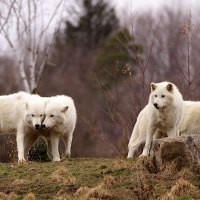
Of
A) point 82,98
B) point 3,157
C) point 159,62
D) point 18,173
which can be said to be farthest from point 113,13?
point 18,173

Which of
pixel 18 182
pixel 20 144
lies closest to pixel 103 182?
pixel 18 182

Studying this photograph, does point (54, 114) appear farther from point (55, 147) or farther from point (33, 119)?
point (55, 147)

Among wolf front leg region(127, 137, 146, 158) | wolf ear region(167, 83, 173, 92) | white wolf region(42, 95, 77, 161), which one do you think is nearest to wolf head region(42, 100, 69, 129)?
white wolf region(42, 95, 77, 161)

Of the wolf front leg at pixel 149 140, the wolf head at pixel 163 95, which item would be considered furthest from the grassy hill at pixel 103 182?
the wolf head at pixel 163 95

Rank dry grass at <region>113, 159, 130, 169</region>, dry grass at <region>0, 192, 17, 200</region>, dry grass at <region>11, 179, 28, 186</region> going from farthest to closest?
dry grass at <region>113, 159, 130, 169</region>, dry grass at <region>11, 179, 28, 186</region>, dry grass at <region>0, 192, 17, 200</region>

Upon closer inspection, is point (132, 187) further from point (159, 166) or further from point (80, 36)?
point (80, 36)

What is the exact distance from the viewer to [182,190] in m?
8.30

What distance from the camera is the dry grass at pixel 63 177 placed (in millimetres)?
9102

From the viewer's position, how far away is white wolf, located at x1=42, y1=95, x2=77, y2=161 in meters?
11.9

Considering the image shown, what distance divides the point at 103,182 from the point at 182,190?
1.16m

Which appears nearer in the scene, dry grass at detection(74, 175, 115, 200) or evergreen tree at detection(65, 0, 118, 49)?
dry grass at detection(74, 175, 115, 200)

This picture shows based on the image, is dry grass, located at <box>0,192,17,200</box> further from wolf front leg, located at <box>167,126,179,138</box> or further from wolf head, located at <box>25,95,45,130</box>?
wolf front leg, located at <box>167,126,179,138</box>

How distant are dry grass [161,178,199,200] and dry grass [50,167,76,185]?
153 centimetres

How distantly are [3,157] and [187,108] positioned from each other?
4386 millimetres
